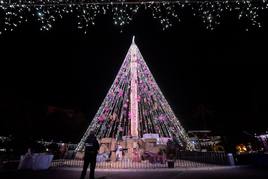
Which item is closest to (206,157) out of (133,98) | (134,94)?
(133,98)

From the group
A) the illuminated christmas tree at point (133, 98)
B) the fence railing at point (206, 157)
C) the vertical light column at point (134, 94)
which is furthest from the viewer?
the illuminated christmas tree at point (133, 98)

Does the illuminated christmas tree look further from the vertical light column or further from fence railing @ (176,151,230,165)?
fence railing @ (176,151,230,165)

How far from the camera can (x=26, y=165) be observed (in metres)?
12.5

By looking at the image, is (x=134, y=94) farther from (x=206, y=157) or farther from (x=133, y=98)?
(x=206, y=157)

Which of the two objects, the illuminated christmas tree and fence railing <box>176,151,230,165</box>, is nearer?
fence railing <box>176,151,230,165</box>

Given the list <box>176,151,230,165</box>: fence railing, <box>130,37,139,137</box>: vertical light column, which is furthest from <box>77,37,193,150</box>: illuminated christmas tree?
<box>176,151,230,165</box>: fence railing

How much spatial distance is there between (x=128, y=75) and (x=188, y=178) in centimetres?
1278

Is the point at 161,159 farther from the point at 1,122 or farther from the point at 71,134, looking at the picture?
the point at 71,134

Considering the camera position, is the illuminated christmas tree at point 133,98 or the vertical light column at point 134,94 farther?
the illuminated christmas tree at point 133,98

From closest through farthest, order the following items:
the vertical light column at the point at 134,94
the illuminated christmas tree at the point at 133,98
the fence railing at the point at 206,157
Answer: the fence railing at the point at 206,157 → the vertical light column at the point at 134,94 → the illuminated christmas tree at the point at 133,98

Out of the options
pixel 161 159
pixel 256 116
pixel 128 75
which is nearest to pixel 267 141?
pixel 256 116

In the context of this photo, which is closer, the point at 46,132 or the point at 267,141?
the point at 267,141

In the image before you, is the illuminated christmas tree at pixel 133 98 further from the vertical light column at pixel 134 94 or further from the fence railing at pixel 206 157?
the fence railing at pixel 206 157

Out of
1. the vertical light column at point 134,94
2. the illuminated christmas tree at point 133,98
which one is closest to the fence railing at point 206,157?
the illuminated christmas tree at point 133,98
